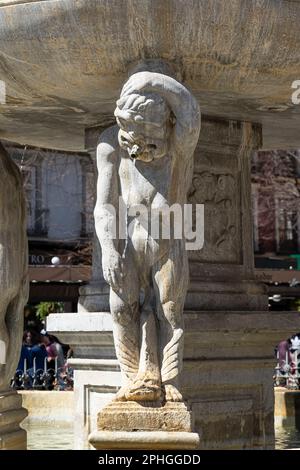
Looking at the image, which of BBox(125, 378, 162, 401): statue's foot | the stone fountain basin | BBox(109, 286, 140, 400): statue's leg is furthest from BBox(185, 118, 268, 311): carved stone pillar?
BBox(125, 378, 162, 401): statue's foot

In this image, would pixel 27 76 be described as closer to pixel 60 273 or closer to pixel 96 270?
pixel 96 270

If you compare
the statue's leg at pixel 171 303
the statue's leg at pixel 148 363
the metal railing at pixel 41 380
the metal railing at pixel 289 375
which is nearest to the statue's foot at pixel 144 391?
the statue's leg at pixel 148 363

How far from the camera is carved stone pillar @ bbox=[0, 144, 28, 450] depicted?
590 cm

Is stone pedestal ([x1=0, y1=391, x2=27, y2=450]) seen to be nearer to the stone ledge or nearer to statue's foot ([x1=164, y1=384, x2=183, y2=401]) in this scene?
the stone ledge

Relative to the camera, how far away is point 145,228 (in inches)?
195

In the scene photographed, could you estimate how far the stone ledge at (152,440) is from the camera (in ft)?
15.0

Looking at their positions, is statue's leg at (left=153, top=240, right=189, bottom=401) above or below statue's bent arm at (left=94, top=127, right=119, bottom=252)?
below

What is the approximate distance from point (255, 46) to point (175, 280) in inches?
51.1

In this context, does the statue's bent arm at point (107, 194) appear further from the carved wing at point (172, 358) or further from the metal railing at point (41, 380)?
the metal railing at point (41, 380)

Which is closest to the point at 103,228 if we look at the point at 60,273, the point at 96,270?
the point at 96,270

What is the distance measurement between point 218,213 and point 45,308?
14666 millimetres

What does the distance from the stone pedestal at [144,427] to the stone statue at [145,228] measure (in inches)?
2.9

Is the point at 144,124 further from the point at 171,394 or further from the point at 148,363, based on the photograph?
the point at 171,394

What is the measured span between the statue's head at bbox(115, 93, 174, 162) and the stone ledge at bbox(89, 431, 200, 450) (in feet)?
4.70
